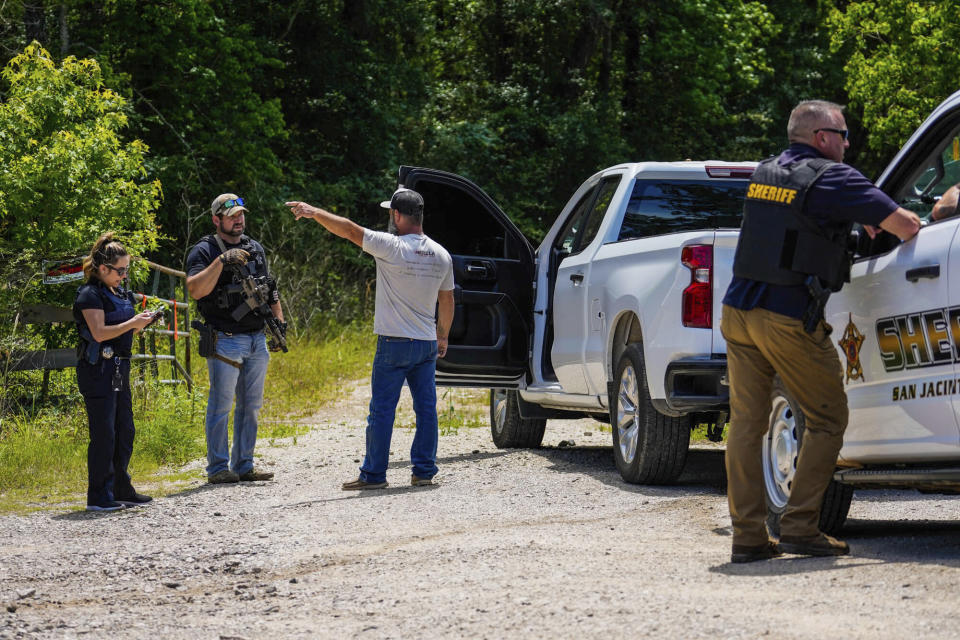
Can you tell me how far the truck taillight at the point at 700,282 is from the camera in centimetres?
808

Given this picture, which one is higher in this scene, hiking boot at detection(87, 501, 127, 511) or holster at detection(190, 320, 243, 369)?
holster at detection(190, 320, 243, 369)

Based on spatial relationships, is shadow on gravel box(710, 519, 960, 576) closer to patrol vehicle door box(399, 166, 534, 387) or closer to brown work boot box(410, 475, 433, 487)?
brown work boot box(410, 475, 433, 487)

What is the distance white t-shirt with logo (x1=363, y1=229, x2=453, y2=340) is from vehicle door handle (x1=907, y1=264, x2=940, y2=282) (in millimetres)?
4134

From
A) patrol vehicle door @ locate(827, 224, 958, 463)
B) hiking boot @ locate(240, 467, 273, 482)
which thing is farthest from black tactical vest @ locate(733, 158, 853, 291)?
hiking boot @ locate(240, 467, 273, 482)

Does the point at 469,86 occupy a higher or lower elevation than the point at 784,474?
higher

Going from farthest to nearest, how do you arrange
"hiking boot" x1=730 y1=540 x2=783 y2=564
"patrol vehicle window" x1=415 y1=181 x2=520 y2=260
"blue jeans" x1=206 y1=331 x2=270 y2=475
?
"patrol vehicle window" x1=415 y1=181 x2=520 y2=260
"blue jeans" x1=206 y1=331 x2=270 y2=475
"hiking boot" x1=730 y1=540 x2=783 y2=564

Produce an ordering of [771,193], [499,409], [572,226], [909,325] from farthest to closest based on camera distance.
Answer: [499,409] < [572,226] < [771,193] < [909,325]

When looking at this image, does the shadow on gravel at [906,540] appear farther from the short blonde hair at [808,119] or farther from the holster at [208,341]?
the holster at [208,341]

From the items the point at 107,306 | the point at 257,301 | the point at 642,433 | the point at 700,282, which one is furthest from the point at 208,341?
the point at 700,282

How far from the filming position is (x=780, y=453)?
674cm

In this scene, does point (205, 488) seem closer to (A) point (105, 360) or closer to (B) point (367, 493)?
(B) point (367, 493)

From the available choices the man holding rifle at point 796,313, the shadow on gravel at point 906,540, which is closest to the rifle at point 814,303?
the man holding rifle at point 796,313

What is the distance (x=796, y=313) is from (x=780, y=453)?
110 cm

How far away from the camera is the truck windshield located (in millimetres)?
9648
